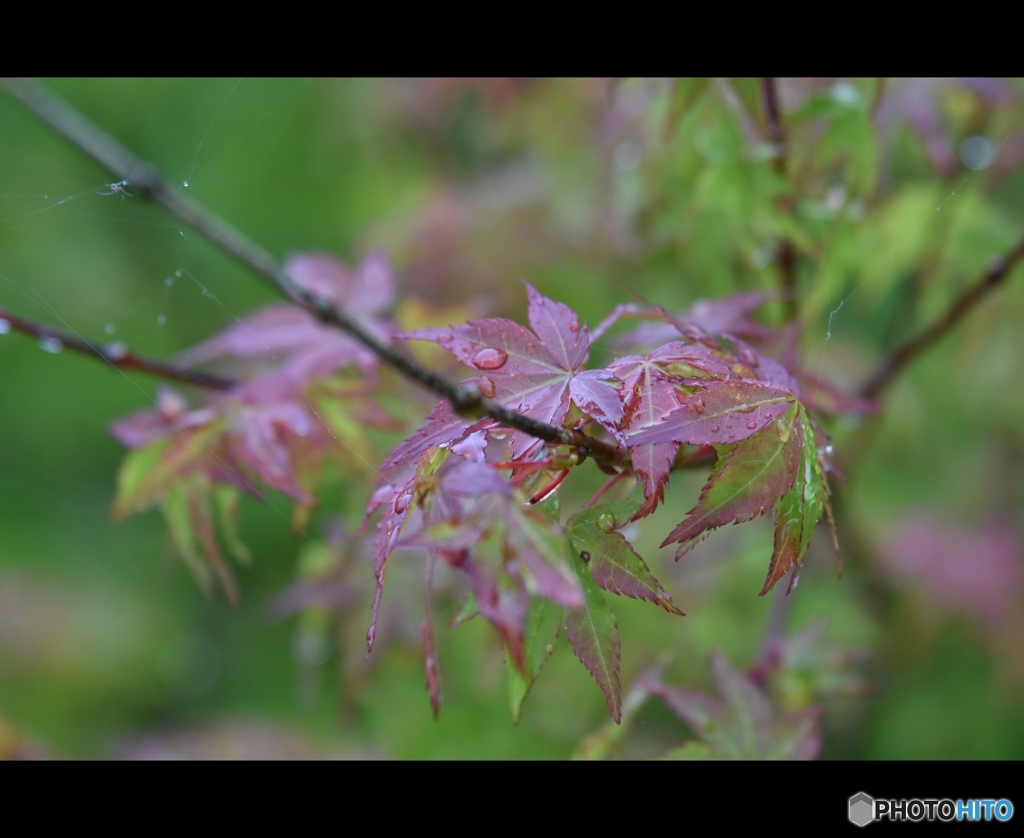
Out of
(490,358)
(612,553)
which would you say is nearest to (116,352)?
(490,358)

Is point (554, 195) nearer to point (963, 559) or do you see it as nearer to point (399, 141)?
point (399, 141)

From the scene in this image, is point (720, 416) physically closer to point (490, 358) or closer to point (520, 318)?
point (490, 358)

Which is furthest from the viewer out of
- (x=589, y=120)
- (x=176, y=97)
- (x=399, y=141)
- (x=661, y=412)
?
(x=176, y=97)

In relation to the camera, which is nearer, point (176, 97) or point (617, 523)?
point (617, 523)

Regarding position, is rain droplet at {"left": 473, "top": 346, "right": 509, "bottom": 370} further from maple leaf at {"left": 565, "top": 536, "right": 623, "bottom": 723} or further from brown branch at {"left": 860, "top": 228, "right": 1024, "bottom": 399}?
brown branch at {"left": 860, "top": 228, "right": 1024, "bottom": 399}

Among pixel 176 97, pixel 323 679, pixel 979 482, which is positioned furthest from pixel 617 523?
pixel 176 97
